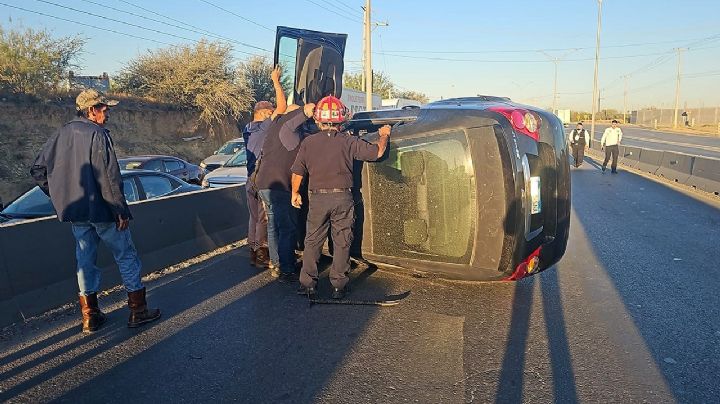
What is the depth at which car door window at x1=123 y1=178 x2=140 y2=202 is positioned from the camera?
684 centimetres

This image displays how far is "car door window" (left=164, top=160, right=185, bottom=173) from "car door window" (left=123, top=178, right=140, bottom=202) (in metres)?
4.41

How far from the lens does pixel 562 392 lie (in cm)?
298

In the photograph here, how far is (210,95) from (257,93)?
5430 millimetres

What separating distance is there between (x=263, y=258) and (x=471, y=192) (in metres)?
2.76

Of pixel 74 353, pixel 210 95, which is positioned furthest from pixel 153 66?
pixel 74 353

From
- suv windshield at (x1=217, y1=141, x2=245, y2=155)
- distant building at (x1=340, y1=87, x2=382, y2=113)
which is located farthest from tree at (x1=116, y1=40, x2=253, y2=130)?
suv windshield at (x1=217, y1=141, x2=245, y2=155)

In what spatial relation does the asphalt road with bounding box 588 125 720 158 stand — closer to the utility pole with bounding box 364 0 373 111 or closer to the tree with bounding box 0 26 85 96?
the utility pole with bounding box 364 0 373 111

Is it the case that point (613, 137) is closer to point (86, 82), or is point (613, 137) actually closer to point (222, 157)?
point (222, 157)

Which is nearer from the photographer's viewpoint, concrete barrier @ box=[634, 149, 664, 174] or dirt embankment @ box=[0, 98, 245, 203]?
concrete barrier @ box=[634, 149, 664, 174]

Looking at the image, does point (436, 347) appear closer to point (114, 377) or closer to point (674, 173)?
point (114, 377)

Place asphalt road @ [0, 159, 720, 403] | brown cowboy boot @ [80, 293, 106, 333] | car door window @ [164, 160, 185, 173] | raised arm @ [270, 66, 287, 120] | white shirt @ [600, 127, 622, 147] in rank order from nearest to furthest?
asphalt road @ [0, 159, 720, 403] < brown cowboy boot @ [80, 293, 106, 333] < raised arm @ [270, 66, 287, 120] < car door window @ [164, 160, 185, 173] < white shirt @ [600, 127, 622, 147]

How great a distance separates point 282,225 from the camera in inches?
206

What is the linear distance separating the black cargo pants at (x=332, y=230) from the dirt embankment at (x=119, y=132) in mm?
14671

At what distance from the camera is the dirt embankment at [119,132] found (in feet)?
56.6
